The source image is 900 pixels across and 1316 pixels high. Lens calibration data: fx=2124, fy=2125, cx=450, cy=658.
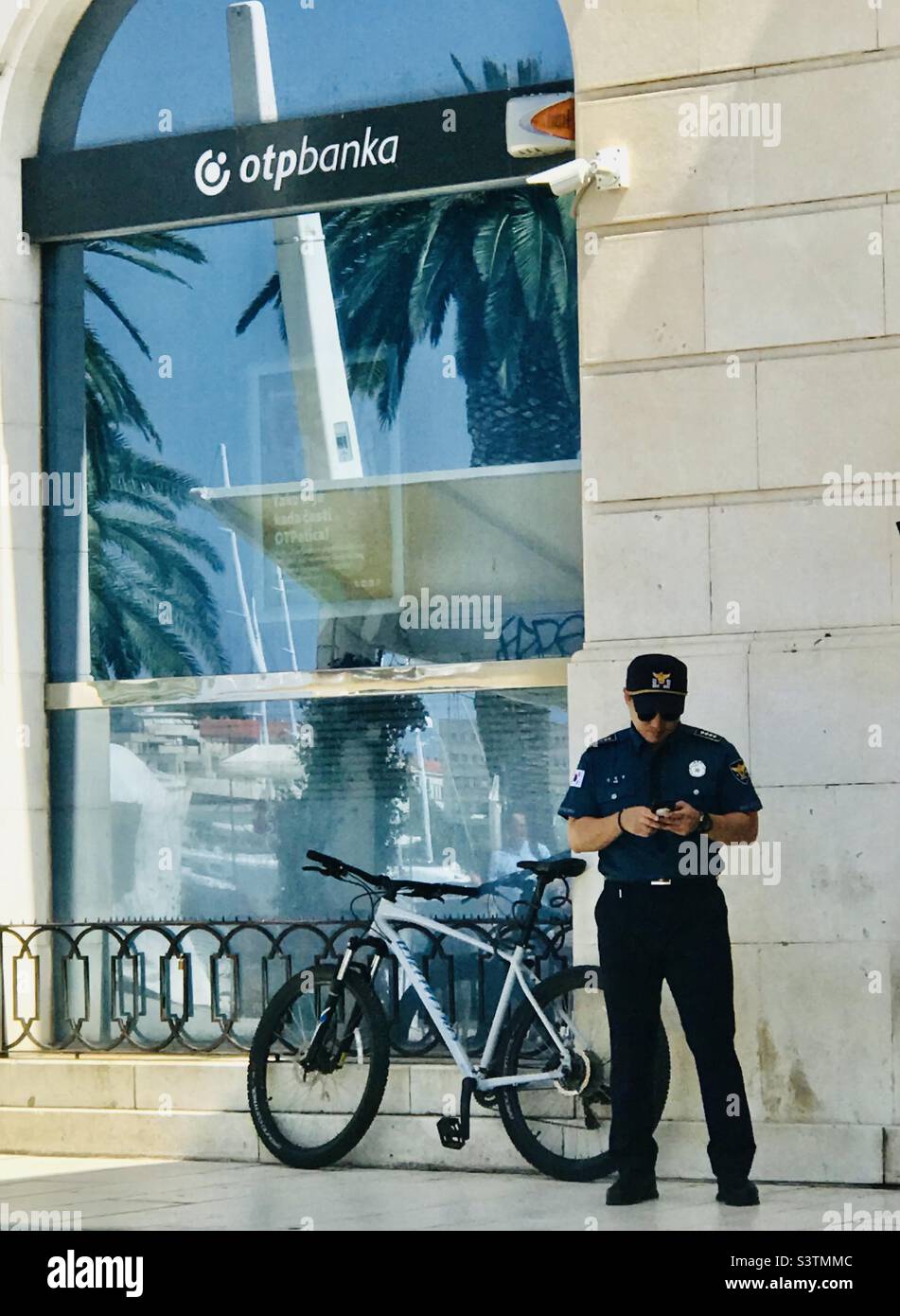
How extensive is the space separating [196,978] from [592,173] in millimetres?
4444

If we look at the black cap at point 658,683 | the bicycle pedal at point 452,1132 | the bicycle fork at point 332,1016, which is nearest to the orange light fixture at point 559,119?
the black cap at point 658,683

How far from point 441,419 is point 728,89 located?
224 cm

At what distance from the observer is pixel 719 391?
9539mm

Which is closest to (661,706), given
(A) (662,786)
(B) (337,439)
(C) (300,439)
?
(A) (662,786)

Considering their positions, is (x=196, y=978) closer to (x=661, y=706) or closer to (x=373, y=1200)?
(x=373, y=1200)

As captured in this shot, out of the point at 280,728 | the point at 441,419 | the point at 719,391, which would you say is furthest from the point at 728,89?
the point at 280,728

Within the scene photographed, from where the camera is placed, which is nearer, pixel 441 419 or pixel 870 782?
pixel 870 782

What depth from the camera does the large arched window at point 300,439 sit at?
10555 mm

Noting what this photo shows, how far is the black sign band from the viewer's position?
10.6 meters

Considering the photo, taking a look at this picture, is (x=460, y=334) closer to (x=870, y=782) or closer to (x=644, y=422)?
(x=644, y=422)
